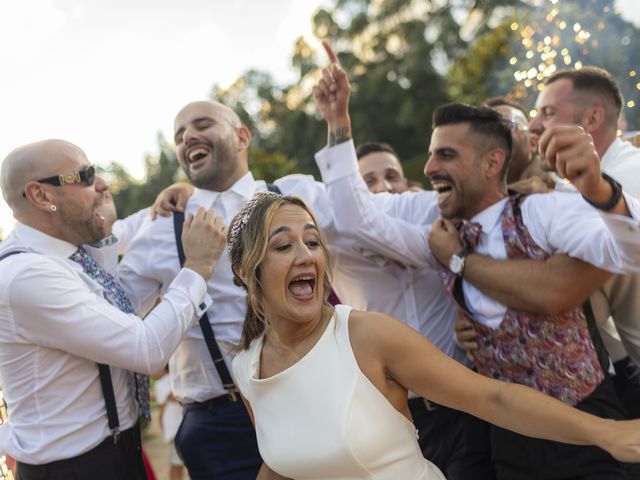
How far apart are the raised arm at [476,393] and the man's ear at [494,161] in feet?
3.69

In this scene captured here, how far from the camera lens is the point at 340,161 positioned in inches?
105

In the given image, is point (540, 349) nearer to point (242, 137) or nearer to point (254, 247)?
point (254, 247)

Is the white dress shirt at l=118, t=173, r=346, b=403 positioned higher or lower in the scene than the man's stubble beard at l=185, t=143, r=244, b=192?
lower

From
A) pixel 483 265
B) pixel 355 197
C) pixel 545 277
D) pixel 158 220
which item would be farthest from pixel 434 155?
pixel 158 220

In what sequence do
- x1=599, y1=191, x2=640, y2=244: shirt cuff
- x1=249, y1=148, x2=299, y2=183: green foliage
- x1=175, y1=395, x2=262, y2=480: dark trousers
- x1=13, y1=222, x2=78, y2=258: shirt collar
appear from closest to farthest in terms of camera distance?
x1=599, y1=191, x2=640, y2=244: shirt cuff → x1=13, y1=222, x2=78, y2=258: shirt collar → x1=175, y1=395, x2=262, y2=480: dark trousers → x1=249, y1=148, x2=299, y2=183: green foliage

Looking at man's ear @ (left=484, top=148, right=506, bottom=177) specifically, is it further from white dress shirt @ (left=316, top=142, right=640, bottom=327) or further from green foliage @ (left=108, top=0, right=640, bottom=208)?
green foliage @ (left=108, top=0, right=640, bottom=208)

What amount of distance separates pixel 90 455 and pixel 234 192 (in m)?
1.38

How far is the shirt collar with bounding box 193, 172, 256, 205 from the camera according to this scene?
9.90ft

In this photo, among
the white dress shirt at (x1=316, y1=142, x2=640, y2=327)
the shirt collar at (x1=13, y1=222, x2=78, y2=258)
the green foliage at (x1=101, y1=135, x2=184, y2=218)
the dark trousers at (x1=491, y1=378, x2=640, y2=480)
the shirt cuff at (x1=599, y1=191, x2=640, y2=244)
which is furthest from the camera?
the green foliage at (x1=101, y1=135, x2=184, y2=218)

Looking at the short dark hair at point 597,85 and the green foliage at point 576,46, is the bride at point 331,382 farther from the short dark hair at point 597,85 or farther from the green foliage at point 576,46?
the green foliage at point 576,46

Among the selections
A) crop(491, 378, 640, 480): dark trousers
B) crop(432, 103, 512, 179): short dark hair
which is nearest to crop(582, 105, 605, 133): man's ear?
crop(432, 103, 512, 179): short dark hair

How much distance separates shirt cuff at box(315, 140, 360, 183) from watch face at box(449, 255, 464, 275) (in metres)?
0.58

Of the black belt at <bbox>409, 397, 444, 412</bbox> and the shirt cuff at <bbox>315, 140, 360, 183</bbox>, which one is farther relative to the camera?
the black belt at <bbox>409, 397, 444, 412</bbox>

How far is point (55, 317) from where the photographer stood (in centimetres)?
225
